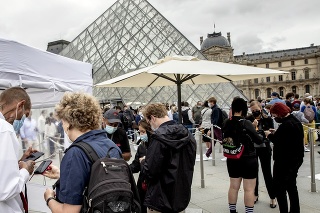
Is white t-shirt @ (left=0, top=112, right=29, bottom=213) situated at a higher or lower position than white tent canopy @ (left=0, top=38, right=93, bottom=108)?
lower

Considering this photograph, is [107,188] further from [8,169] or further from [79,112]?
[8,169]

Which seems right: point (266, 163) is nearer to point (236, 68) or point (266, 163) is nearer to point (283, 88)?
point (236, 68)

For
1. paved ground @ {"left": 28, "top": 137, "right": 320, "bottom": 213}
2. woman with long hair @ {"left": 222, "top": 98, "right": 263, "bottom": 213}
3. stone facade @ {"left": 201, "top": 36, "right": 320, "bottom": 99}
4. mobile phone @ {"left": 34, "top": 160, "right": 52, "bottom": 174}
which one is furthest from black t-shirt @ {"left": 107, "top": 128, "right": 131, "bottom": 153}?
stone facade @ {"left": 201, "top": 36, "right": 320, "bottom": 99}

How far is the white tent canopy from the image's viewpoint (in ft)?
12.7

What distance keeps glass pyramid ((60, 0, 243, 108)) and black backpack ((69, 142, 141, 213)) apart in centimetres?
1898

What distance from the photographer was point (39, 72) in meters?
4.40

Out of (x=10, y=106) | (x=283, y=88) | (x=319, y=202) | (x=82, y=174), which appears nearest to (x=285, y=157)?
(x=319, y=202)

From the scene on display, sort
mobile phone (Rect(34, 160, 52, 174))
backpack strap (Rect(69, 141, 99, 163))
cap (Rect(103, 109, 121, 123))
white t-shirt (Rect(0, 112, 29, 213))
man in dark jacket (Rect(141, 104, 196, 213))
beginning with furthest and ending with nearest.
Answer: cap (Rect(103, 109, 121, 123)) < man in dark jacket (Rect(141, 104, 196, 213)) < mobile phone (Rect(34, 160, 52, 174)) < white t-shirt (Rect(0, 112, 29, 213)) < backpack strap (Rect(69, 141, 99, 163))

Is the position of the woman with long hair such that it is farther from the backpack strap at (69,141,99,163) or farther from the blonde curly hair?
the backpack strap at (69,141,99,163)

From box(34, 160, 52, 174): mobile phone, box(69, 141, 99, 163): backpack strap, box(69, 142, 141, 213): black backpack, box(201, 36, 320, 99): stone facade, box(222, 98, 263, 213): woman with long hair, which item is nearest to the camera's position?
box(69, 142, 141, 213): black backpack

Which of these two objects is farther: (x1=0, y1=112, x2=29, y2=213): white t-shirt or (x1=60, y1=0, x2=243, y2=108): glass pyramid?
(x1=60, y1=0, x2=243, y2=108): glass pyramid

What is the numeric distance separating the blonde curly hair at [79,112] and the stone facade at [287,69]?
99.3m

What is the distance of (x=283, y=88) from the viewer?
4050 inches

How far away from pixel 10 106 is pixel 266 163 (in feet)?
11.8
